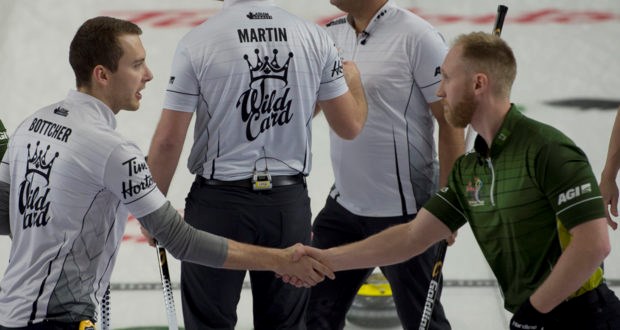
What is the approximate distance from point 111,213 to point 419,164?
1.55 metres

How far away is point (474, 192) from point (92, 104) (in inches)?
46.1

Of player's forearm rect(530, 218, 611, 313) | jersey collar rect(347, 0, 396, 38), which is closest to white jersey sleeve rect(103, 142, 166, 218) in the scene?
player's forearm rect(530, 218, 611, 313)

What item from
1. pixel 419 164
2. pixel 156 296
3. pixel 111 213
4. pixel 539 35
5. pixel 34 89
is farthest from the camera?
pixel 539 35

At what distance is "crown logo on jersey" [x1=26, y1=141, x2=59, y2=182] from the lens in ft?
10.5

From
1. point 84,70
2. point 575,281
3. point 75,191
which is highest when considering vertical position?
point 84,70

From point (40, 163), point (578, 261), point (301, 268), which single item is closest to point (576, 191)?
point (578, 261)

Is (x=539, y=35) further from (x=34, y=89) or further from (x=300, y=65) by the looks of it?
(x=300, y=65)

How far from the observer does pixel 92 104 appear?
3328 millimetres

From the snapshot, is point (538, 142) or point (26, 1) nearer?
point (538, 142)

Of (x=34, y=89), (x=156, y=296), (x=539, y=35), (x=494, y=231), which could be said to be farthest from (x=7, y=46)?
(x=494, y=231)

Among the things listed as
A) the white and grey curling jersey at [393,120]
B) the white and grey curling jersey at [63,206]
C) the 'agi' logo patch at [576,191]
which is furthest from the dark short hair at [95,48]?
the 'agi' logo patch at [576,191]

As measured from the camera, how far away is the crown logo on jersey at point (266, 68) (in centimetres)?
394

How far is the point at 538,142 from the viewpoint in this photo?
3145mm

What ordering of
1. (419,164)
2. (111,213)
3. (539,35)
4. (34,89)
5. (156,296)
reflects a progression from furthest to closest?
(539,35) → (34,89) → (156,296) → (419,164) → (111,213)
